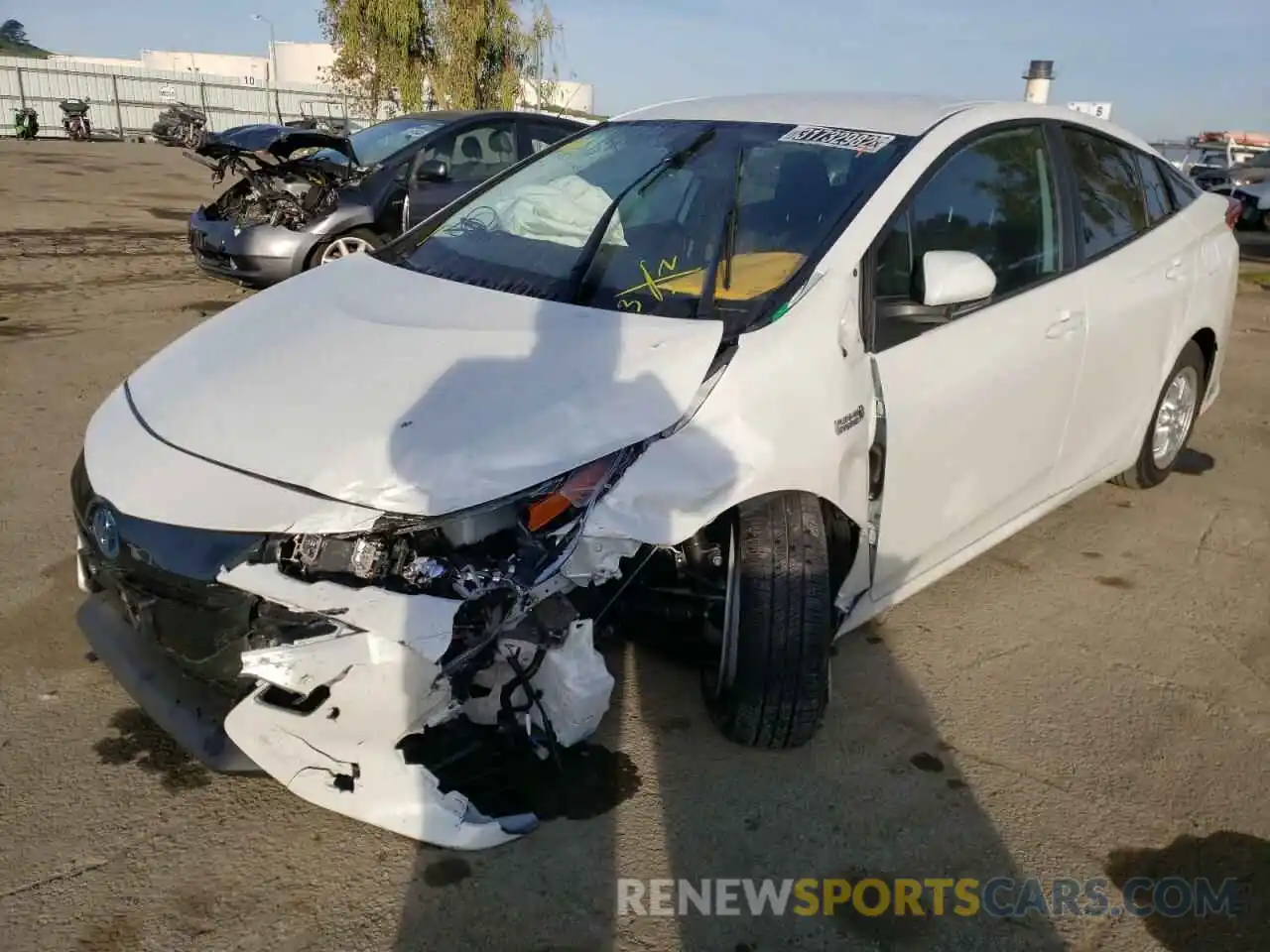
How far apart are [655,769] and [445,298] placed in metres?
1.47

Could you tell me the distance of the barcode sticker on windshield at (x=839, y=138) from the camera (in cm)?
317

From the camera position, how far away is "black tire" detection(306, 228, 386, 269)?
8.05 meters

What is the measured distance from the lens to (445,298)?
9.84 feet

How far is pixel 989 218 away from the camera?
338 centimetres

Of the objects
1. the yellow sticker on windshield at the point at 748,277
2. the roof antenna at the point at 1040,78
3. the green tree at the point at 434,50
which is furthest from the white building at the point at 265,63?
the yellow sticker on windshield at the point at 748,277

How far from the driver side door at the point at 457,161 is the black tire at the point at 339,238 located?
0.89 ft

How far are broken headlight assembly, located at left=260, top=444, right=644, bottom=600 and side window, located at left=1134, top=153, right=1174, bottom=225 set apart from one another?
9.80 ft

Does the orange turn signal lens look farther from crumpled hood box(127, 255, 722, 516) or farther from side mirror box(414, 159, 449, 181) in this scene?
side mirror box(414, 159, 449, 181)

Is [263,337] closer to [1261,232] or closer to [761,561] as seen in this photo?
[761,561]

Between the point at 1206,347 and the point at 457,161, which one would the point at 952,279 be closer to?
the point at 1206,347

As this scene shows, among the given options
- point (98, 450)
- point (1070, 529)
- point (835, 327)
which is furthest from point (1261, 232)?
point (98, 450)

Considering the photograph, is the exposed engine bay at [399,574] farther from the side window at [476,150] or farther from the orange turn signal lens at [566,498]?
the side window at [476,150]

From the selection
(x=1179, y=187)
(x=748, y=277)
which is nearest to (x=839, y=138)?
(x=748, y=277)

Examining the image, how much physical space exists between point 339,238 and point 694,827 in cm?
668
